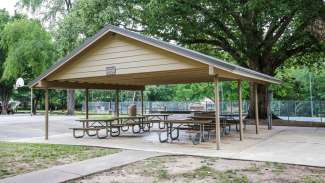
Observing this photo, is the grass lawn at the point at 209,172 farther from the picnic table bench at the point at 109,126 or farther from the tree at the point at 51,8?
the tree at the point at 51,8

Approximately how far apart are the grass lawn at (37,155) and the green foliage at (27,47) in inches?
905

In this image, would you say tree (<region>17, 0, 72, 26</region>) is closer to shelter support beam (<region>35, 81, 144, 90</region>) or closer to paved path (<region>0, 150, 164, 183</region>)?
shelter support beam (<region>35, 81, 144, 90</region>)

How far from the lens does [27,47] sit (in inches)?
1277

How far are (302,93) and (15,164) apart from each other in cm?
3743

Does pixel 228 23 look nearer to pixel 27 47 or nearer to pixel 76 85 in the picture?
pixel 76 85

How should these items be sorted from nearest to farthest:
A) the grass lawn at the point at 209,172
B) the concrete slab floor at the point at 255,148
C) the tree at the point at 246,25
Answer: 1. the grass lawn at the point at 209,172
2. the concrete slab floor at the point at 255,148
3. the tree at the point at 246,25

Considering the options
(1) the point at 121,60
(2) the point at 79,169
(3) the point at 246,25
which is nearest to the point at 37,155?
(2) the point at 79,169

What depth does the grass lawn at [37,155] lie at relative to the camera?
24.5 ft

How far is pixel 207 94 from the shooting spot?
4238 centimetres

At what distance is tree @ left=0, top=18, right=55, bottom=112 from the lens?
106 feet

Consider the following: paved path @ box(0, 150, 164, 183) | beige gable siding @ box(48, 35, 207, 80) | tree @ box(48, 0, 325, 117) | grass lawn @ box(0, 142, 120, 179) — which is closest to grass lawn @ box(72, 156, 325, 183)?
paved path @ box(0, 150, 164, 183)

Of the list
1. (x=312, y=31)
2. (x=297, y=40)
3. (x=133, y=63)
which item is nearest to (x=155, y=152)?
(x=133, y=63)

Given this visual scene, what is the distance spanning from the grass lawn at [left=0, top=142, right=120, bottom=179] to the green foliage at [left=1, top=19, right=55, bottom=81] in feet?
75.4

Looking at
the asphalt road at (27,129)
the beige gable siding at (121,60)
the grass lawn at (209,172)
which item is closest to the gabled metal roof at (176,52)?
the beige gable siding at (121,60)
